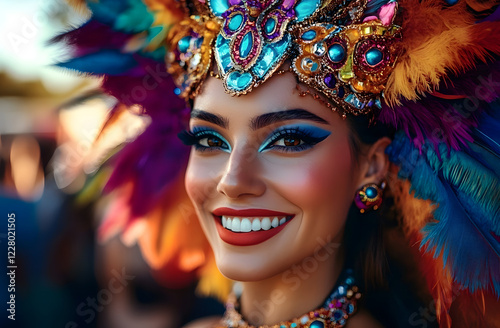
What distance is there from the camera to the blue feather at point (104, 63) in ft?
6.33

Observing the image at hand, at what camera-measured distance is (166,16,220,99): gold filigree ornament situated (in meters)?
1.68

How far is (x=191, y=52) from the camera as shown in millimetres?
1743

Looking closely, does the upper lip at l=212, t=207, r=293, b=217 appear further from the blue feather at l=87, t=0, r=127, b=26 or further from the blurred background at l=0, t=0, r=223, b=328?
the blue feather at l=87, t=0, r=127, b=26

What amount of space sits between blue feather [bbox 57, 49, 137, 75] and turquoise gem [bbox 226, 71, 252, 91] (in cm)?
60

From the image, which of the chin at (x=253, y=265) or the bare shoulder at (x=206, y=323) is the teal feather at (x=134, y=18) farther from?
the bare shoulder at (x=206, y=323)

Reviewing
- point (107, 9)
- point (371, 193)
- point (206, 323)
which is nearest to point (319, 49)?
point (371, 193)

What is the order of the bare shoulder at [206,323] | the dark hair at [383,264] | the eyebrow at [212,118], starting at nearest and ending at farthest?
the eyebrow at [212,118] < the dark hair at [383,264] < the bare shoulder at [206,323]

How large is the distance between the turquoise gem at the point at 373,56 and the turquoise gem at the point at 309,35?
0.55 ft

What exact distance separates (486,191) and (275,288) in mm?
722

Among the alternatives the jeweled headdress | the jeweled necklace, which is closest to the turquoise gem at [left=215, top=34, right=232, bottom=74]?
the jeweled headdress

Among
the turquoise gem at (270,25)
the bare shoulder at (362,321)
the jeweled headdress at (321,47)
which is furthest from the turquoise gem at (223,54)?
the bare shoulder at (362,321)

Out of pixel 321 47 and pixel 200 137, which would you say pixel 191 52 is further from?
pixel 321 47

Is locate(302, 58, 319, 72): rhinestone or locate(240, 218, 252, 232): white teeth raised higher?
locate(302, 58, 319, 72): rhinestone

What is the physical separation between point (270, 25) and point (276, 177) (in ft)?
1.51
